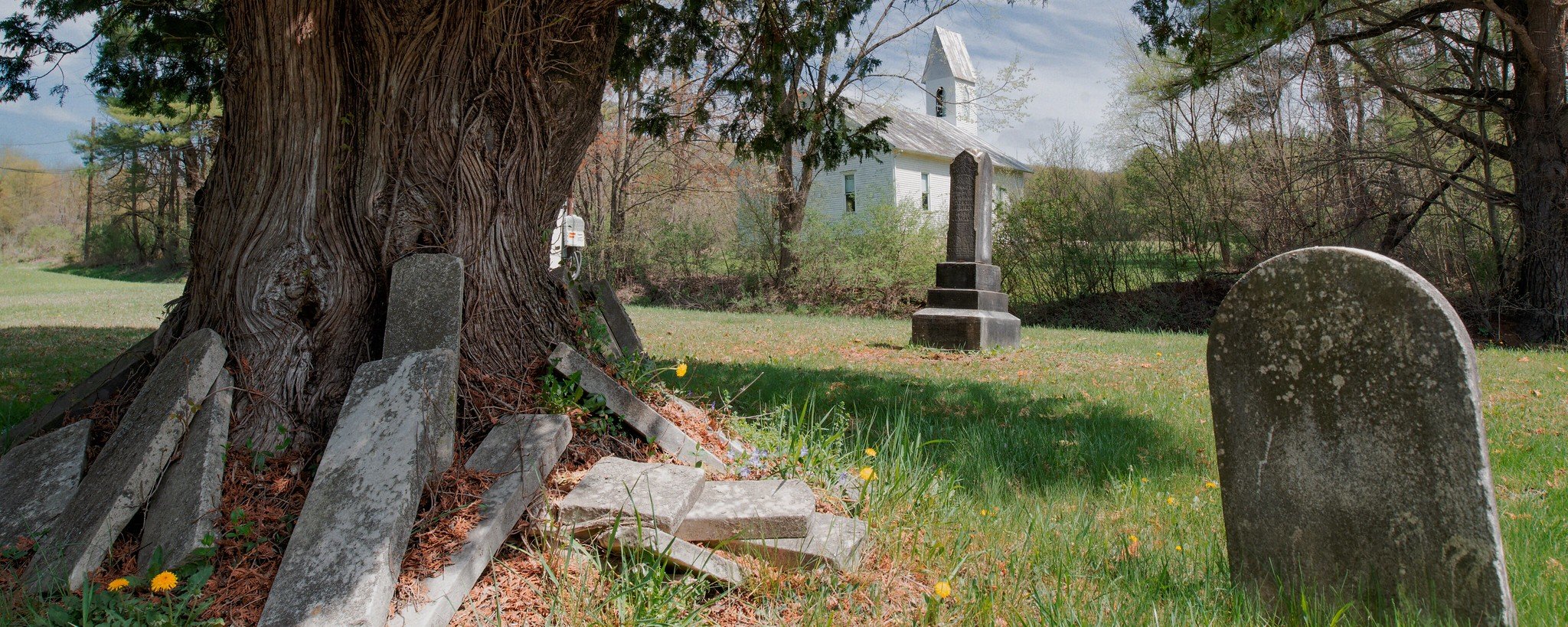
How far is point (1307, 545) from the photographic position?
275cm

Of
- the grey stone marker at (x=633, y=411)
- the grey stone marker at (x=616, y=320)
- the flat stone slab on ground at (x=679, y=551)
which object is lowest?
the flat stone slab on ground at (x=679, y=551)

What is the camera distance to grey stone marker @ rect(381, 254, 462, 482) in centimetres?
361

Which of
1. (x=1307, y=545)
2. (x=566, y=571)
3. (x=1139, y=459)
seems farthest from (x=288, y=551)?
(x=1139, y=459)

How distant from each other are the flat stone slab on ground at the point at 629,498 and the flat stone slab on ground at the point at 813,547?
0.23m

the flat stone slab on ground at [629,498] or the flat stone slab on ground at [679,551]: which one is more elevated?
the flat stone slab on ground at [629,498]

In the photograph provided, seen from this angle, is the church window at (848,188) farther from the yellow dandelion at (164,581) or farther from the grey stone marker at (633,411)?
the yellow dandelion at (164,581)

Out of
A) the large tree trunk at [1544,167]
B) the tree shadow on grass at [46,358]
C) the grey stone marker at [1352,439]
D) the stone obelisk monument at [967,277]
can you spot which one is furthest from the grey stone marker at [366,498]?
the large tree trunk at [1544,167]

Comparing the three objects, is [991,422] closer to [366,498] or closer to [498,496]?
[498,496]

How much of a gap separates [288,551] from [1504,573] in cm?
361

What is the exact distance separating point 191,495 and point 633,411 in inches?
66.9

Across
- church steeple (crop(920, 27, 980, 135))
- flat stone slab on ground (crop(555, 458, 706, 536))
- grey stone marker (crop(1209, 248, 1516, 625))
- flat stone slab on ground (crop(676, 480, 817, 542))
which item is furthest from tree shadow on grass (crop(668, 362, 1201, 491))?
church steeple (crop(920, 27, 980, 135))

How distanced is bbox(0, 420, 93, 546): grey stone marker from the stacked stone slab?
195 cm

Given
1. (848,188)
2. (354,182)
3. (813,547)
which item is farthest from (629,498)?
(848,188)

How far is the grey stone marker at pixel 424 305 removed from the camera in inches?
142
